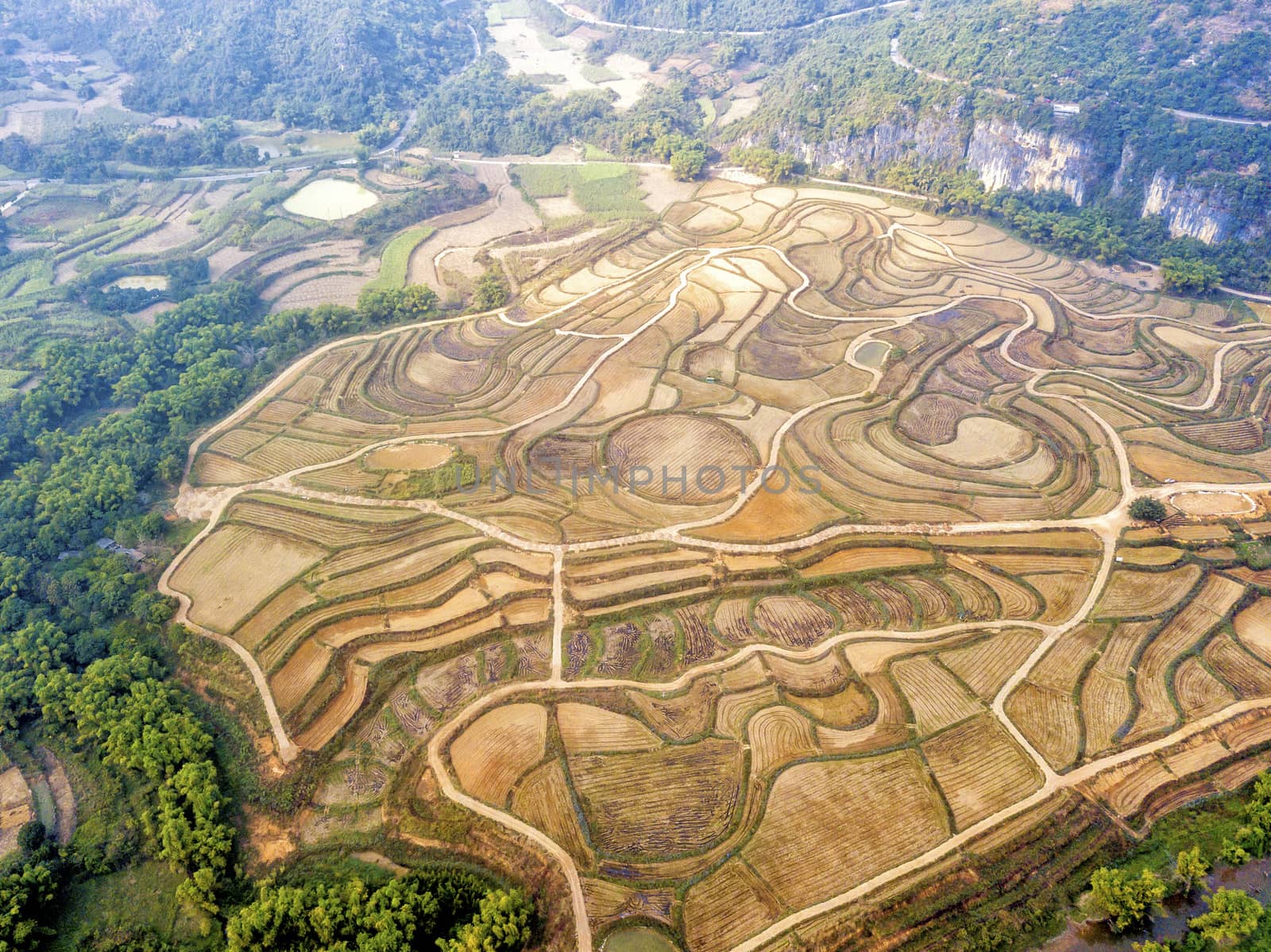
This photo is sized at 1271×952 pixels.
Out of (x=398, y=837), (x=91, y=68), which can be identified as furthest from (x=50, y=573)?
(x=91, y=68)

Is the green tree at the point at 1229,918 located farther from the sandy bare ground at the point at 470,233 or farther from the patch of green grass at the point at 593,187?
the patch of green grass at the point at 593,187

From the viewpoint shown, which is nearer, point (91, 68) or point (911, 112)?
point (911, 112)

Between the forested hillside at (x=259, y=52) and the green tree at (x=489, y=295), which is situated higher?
the forested hillside at (x=259, y=52)

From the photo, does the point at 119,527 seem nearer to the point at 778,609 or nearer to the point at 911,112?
the point at 778,609

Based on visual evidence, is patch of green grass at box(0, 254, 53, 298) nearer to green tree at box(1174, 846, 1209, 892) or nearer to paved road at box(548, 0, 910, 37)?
green tree at box(1174, 846, 1209, 892)

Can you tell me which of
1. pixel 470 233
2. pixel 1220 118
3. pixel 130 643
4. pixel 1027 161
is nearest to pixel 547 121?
pixel 470 233

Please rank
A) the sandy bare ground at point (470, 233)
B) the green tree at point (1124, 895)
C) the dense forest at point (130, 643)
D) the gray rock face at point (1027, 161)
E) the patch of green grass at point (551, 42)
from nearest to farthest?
the green tree at point (1124, 895) < the dense forest at point (130, 643) < the gray rock face at point (1027, 161) < the sandy bare ground at point (470, 233) < the patch of green grass at point (551, 42)

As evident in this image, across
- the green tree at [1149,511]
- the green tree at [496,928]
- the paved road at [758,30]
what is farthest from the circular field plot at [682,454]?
the paved road at [758,30]
